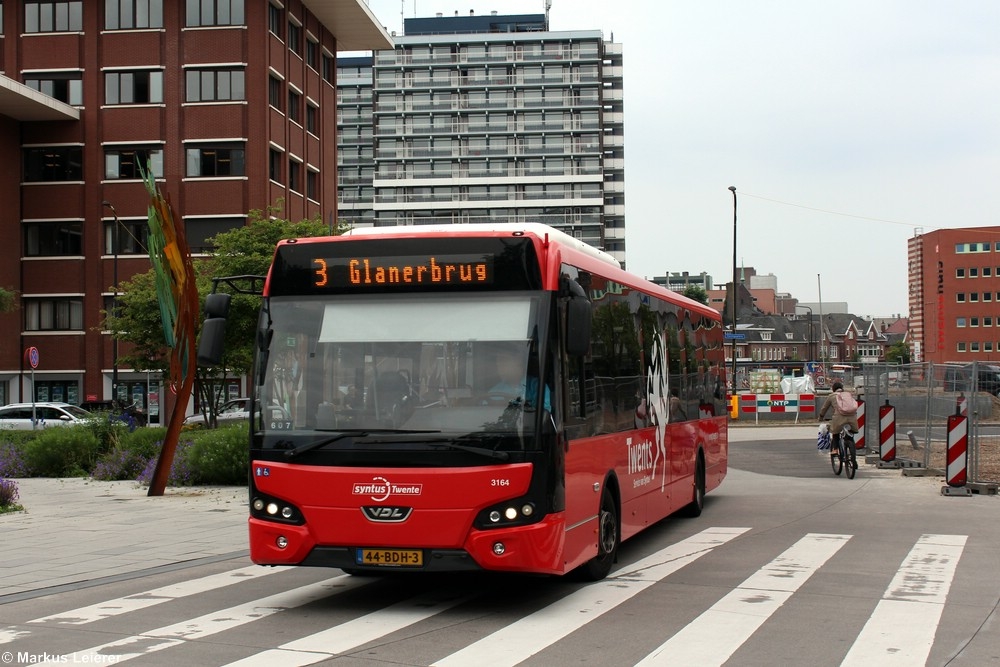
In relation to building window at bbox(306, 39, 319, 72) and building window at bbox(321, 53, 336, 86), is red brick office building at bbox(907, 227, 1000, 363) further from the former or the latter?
building window at bbox(306, 39, 319, 72)

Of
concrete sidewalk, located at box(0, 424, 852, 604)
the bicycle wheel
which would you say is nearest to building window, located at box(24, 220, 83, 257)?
concrete sidewalk, located at box(0, 424, 852, 604)

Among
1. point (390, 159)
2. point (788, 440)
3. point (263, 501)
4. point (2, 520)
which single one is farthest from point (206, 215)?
point (390, 159)

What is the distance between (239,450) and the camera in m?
20.4

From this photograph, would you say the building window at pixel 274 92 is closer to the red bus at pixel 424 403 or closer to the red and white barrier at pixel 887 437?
the red and white barrier at pixel 887 437

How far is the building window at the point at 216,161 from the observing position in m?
53.2

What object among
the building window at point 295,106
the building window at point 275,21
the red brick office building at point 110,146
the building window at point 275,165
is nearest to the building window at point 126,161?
the red brick office building at point 110,146

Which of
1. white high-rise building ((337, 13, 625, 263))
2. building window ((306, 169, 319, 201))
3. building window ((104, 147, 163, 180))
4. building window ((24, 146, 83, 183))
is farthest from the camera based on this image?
white high-rise building ((337, 13, 625, 263))

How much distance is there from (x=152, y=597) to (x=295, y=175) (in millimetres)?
49458

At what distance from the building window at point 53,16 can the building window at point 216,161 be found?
26.7 feet

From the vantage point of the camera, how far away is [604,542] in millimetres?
10414

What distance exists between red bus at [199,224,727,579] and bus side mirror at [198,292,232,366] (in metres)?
0.02

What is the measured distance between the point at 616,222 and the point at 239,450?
9660 cm

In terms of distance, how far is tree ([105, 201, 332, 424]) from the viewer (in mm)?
37750

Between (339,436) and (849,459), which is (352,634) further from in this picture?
(849,459)
